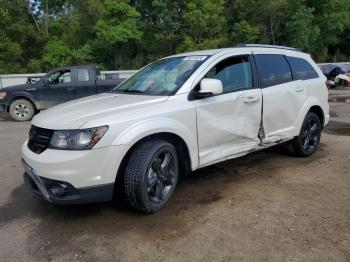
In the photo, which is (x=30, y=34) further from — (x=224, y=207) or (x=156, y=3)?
(x=224, y=207)

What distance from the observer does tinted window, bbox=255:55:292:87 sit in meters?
5.19

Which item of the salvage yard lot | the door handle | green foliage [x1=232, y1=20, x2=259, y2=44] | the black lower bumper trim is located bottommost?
the salvage yard lot

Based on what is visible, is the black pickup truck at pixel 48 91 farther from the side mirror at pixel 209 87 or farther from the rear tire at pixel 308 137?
the side mirror at pixel 209 87

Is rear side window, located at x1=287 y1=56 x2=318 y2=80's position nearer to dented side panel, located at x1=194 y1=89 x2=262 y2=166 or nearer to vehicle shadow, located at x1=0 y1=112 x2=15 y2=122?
dented side panel, located at x1=194 y1=89 x2=262 y2=166

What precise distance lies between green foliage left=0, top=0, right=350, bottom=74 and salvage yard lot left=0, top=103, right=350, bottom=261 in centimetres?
2856

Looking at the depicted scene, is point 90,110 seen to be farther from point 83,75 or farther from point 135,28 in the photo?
point 135,28

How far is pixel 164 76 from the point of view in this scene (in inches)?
187

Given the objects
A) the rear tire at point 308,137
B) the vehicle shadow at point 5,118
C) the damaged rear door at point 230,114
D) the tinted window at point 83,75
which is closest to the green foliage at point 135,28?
the vehicle shadow at point 5,118

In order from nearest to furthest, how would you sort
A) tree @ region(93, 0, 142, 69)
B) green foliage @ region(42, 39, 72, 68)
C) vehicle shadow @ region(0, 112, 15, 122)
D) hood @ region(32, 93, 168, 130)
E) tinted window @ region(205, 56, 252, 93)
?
hood @ region(32, 93, 168, 130) → tinted window @ region(205, 56, 252, 93) → vehicle shadow @ region(0, 112, 15, 122) → tree @ region(93, 0, 142, 69) → green foliage @ region(42, 39, 72, 68)

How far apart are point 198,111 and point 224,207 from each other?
3.61 feet

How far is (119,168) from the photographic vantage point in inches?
150

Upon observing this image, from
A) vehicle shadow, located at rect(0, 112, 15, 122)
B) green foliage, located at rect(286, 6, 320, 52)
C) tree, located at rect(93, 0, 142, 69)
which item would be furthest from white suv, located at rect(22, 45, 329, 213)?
green foliage, located at rect(286, 6, 320, 52)

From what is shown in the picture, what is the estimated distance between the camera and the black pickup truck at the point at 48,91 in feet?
40.2

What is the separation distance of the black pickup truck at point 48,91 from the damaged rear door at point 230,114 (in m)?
8.42
